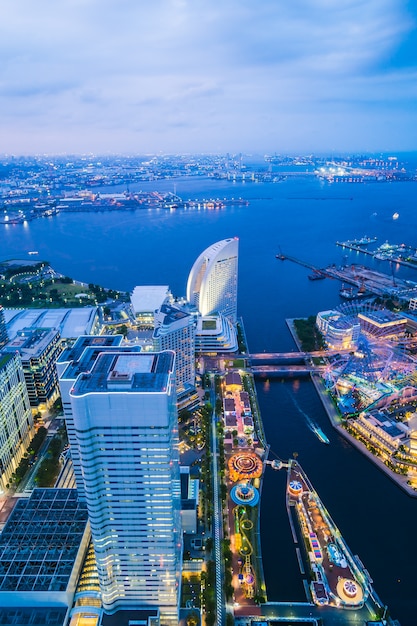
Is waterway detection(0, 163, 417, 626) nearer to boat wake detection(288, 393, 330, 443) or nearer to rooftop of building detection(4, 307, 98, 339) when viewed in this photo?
boat wake detection(288, 393, 330, 443)

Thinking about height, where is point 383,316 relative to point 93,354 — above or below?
below

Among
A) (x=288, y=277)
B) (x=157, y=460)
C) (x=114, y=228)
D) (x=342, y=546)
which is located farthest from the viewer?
(x=114, y=228)

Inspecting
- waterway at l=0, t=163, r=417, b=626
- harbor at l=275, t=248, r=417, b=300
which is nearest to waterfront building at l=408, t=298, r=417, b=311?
harbor at l=275, t=248, r=417, b=300

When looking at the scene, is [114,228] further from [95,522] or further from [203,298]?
[95,522]

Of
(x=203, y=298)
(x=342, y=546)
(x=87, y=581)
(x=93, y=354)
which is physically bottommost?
(x=342, y=546)

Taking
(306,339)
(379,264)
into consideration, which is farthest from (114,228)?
(306,339)

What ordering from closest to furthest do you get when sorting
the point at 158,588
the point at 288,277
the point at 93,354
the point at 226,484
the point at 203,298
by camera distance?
the point at 158,588 → the point at 93,354 → the point at 226,484 → the point at 203,298 → the point at 288,277

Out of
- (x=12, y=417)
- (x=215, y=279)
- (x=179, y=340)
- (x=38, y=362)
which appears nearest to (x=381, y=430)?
(x=179, y=340)

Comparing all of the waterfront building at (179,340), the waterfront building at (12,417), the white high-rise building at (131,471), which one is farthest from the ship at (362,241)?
the white high-rise building at (131,471)
